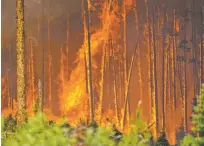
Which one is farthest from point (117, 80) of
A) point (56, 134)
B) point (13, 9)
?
point (56, 134)

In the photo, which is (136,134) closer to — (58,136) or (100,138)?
(100,138)

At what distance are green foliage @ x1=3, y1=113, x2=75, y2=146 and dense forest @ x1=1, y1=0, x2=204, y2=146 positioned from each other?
6029mm

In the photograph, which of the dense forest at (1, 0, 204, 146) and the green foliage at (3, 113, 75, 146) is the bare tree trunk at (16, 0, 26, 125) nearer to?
the dense forest at (1, 0, 204, 146)

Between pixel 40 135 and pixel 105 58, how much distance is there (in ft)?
28.2

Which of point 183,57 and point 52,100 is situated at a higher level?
point 183,57

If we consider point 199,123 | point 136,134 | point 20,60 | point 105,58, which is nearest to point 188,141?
point 199,123

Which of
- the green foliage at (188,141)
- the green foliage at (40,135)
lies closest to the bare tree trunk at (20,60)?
the green foliage at (188,141)

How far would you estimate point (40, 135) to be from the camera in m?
2.89

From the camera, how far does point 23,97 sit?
20.9 feet

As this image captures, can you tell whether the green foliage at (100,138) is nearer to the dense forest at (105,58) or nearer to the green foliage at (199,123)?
the green foliage at (199,123)

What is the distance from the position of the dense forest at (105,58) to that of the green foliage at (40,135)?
6029 millimetres

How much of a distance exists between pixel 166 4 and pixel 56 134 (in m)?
8.33

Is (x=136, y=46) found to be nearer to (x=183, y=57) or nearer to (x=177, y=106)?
(x=183, y=57)

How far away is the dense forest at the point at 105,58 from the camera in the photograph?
967 centimetres
